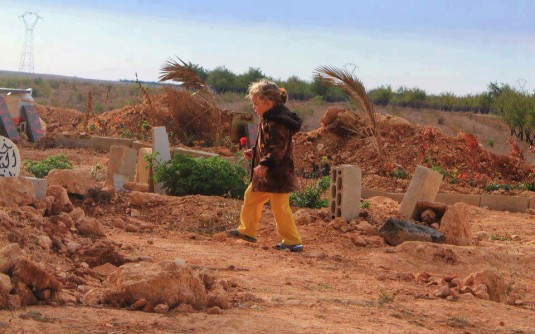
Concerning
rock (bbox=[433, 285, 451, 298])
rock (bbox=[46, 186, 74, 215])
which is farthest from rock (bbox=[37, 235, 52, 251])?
rock (bbox=[433, 285, 451, 298])

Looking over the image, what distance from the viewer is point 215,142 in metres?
19.9

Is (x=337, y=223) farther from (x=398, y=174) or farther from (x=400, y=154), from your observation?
(x=400, y=154)

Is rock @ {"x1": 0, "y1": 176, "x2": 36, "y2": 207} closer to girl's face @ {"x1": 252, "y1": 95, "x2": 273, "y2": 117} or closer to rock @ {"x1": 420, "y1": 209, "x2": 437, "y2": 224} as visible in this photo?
girl's face @ {"x1": 252, "y1": 95, "x2": 273, "y2": 117}

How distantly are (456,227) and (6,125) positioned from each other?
13.0 meters

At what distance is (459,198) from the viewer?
48.1 ft

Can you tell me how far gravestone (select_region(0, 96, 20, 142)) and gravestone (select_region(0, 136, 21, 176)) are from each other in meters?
12.2

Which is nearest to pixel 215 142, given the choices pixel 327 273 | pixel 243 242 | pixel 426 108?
pixel 243 242

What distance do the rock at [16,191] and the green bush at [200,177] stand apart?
330cm

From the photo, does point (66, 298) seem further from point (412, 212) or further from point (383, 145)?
point (383, 145)

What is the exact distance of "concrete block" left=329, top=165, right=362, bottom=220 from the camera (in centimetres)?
1057

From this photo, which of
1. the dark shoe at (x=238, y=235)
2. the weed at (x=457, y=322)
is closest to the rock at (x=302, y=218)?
the dark shoe at (x=238, y=235)

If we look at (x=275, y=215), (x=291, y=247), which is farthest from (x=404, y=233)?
(x=275, y=215)

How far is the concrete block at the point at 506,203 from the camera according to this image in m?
14.5

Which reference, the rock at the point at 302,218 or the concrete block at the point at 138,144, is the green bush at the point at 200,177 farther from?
the concrete block at the point at 138,144
